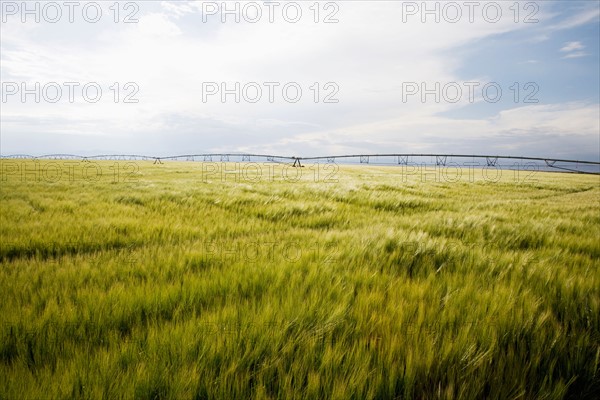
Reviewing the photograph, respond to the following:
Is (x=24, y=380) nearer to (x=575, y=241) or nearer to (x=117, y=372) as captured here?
(x=117, y=372)

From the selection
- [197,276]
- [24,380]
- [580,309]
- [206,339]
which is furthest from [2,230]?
[580,309]

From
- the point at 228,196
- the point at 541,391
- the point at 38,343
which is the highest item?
the point at 228,196

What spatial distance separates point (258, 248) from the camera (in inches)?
126

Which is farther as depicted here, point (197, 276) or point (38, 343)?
point (197, 276)

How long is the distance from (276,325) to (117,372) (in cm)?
72

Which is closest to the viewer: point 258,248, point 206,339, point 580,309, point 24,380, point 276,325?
point 24,380

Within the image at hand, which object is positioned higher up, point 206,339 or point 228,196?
point 228,196

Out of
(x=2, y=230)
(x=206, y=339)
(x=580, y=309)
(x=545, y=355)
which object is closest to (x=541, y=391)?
(x=545, y=355)

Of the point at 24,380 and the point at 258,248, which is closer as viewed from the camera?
the point at 24,380

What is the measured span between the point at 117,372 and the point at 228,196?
697 centimetres

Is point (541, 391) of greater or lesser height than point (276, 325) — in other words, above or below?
below

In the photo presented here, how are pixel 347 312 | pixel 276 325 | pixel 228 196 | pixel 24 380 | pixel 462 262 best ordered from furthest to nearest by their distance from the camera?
pixel 228 196 → pixel 462 262 → pixel 347 312 → pixel 276 325 → pixel 24 380

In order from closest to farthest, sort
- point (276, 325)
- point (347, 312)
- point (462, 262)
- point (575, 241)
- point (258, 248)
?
1. point (276, 325)
2. point (347, 312)
3. point (462, 262)
4. point (258, 248)
5. point (575, 241)

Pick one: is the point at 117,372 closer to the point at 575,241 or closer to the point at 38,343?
the point at 38,343
